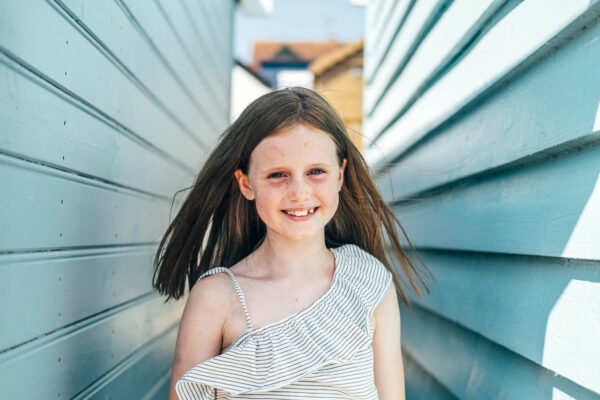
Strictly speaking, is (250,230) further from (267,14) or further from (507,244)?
(267,14)

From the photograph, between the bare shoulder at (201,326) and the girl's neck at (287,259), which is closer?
the bare shoulder at (201,326)

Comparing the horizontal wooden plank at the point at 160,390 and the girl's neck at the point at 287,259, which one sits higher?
the girl's neck at the point at 287,259

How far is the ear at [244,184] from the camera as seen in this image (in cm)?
188

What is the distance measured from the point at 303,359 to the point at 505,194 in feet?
2.50

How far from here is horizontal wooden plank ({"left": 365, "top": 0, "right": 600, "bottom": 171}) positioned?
4.40 feet

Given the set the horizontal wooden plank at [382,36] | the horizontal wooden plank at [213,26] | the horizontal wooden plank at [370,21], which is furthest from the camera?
the horizontal wooden plank at [370,21]

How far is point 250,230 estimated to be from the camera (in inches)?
85.6

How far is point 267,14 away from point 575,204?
5653 mm

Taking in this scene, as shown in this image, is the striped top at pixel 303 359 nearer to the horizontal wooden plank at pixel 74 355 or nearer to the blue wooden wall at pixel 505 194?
the horizontal wooden plank at pixel 74 355

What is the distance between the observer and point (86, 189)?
1701 mm

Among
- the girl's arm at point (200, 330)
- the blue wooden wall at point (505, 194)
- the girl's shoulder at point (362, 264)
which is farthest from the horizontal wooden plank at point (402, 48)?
the girl's arm at point (200, 330)

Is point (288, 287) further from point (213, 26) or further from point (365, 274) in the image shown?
point (213, 26)

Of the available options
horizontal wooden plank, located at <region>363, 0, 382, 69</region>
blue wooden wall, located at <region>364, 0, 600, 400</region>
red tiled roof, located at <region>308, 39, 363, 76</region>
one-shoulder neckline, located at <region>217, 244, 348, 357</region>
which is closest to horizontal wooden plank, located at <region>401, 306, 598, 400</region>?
blue wooden wall, located at <region>364, 0, 600, 400</region>

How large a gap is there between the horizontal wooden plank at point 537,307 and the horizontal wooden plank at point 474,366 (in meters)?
0.04
